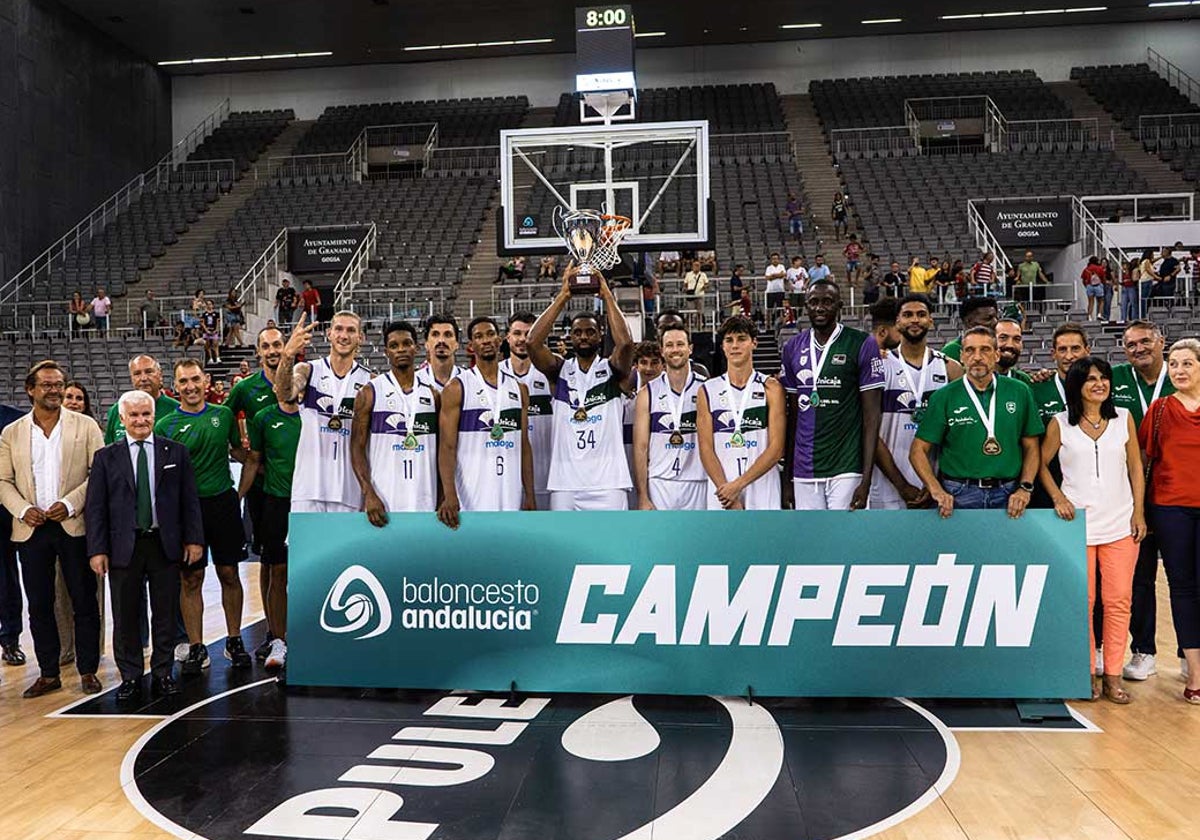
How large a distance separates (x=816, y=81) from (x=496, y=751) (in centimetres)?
2884

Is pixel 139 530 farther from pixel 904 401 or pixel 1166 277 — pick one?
pixel 1166 277

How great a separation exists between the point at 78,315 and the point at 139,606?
16.4 metres

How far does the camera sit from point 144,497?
17.8ft

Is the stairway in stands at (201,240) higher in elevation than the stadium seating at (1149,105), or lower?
lower

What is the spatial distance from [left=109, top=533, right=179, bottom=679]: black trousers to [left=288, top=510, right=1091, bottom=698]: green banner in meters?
1.36

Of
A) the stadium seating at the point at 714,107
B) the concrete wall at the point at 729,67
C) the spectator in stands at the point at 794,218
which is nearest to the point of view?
the spectator in stands at the point at 794,218

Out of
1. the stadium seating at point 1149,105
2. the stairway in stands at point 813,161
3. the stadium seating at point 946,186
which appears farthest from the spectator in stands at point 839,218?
the stadium seating at point 1149,105

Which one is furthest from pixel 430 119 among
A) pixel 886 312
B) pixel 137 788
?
pixel 137 788

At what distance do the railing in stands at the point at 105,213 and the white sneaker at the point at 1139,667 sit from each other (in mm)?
23056

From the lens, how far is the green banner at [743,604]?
487 cm

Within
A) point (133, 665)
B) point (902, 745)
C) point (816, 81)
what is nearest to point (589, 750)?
point (902, 745)

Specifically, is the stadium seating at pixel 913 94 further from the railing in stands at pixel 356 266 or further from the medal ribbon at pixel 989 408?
the medal ribbon at pixel 989 408

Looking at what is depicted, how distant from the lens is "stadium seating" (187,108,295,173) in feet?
94.4

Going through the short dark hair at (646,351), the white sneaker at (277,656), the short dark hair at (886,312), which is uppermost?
the short dark hair at (886,312)
